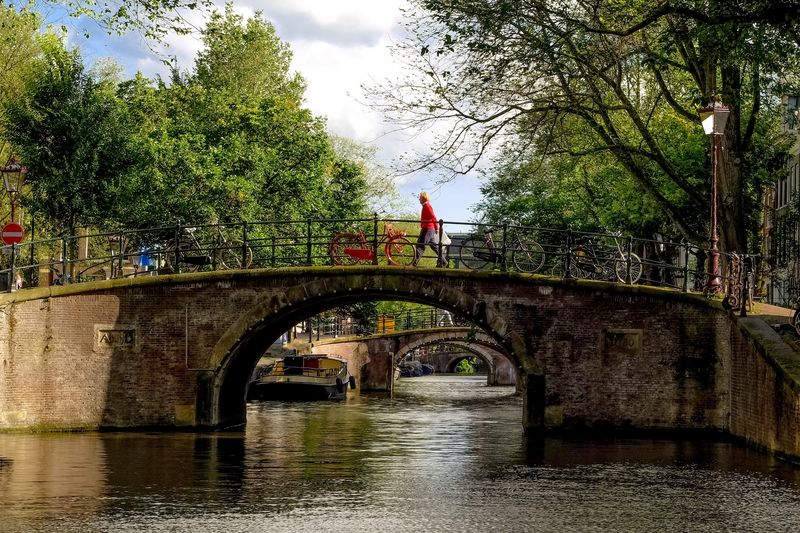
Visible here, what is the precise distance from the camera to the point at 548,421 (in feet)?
77.2

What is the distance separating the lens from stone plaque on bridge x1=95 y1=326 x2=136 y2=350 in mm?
24109

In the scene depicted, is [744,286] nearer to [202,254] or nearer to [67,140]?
[202,254]

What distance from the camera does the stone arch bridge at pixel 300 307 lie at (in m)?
23.3

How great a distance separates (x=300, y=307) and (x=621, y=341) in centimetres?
610

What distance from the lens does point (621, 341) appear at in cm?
2347

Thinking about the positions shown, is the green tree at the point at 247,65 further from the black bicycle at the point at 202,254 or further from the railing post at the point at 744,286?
the railing post at the point at 744,286

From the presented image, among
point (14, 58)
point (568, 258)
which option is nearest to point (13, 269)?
point (568, 258)

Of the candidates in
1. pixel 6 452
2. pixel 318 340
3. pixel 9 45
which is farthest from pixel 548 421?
pixel 9 45

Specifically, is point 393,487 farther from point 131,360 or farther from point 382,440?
point 131,360

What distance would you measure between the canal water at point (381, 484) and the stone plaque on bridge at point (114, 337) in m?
2.01

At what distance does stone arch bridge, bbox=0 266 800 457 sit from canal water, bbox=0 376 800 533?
116 centimetres

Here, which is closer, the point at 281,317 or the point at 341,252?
the point at 281,317

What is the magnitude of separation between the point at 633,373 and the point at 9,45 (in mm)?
25993

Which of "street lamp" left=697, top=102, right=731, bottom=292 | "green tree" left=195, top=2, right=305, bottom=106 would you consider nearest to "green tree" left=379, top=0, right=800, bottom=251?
"street lamp" left=697, top=102, right=731, bottom=292
